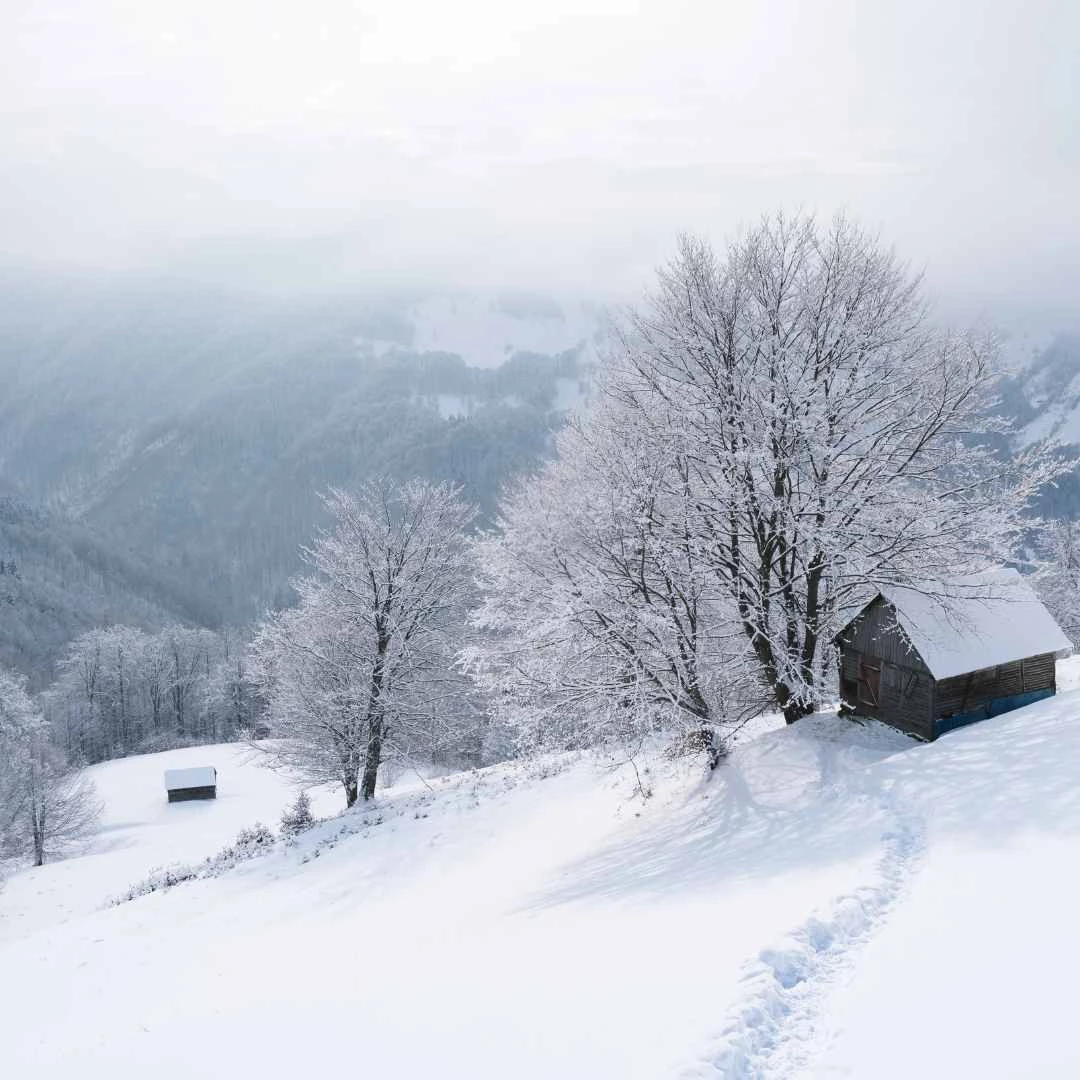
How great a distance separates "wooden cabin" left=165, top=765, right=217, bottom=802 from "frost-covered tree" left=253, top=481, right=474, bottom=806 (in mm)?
27894

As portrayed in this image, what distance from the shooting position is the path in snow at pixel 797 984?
20.2 ft

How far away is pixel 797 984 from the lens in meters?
7.25

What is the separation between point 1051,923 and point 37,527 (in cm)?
18482

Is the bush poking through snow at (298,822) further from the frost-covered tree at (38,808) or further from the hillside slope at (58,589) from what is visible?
the hillside slope at (58,589)

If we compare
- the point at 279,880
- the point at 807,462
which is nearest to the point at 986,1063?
the point at 807,462

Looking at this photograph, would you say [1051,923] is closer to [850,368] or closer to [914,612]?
[914,612]

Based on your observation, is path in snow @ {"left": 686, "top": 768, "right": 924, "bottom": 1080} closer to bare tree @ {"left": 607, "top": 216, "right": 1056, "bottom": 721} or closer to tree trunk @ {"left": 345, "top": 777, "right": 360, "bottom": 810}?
bare tree @ {"left": 607, "top": 216, "right": 1056, "bottom": 721}

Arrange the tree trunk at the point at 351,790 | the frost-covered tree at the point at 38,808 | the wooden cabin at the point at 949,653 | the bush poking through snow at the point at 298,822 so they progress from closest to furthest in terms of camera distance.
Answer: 1. the wooden cabin at the point at 949,653
2. the bush poking through snow at the point at 298,822
3. the tree trunk at the point at 351,790
4. the frost-covered tree at the point at 38,808

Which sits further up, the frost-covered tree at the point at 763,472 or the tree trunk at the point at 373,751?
the frost-covered tree at the point at 763,472

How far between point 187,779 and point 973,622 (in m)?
48.8

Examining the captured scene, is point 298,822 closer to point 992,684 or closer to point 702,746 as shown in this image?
point 702,746

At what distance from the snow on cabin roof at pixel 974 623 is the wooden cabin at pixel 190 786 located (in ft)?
153

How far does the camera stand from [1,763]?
Answer: 135ft

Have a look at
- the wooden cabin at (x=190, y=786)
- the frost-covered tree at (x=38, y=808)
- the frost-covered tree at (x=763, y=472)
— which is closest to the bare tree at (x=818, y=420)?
the frost-covered tree at (x=763, y=472)
